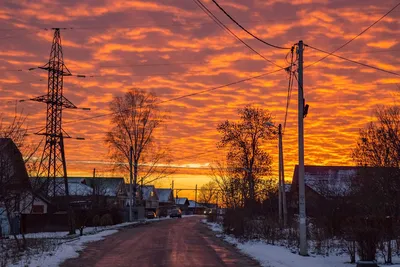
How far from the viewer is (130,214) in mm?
66875

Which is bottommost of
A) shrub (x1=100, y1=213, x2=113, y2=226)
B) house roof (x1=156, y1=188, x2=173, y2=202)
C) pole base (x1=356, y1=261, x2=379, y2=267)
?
shrub (x1=100, y1=213, x2=113, y2=226)

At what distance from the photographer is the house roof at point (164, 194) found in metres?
172

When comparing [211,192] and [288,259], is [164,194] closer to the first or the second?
[211,192]

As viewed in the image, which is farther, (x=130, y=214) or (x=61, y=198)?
(x=130, y=214)

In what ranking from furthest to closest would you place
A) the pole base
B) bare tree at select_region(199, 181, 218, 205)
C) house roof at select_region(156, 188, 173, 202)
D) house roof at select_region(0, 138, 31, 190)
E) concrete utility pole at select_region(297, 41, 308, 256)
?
house roof at select_region(156, 188, 173, 202) → bare tree at select_region(199, 181, 218, 205) → concrete utility pole at select_region(297, 41, 308, 256) → house roof at select_region(0, 138, 31, 190) → the pole base

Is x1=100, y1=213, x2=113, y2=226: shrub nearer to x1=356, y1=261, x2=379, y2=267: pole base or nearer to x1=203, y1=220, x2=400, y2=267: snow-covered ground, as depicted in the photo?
x1=203, y1=220, x2=400, y2=267: snow-covered ground

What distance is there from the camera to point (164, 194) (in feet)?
574

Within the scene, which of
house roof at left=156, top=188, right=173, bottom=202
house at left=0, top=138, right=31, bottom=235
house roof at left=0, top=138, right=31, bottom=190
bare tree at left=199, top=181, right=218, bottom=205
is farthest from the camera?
house roof at left=156, top=188, right=173, bottom=202

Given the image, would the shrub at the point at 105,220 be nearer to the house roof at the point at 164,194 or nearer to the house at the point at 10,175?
the house at the point at 10,175

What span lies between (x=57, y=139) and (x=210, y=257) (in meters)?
24.1

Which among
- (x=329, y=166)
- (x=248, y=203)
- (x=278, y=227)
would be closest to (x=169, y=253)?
(x=278, y=227)

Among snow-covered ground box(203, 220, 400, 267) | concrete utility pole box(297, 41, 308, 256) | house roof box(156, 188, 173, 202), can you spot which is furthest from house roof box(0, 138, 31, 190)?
house roof box(156, 188, 173, 202)

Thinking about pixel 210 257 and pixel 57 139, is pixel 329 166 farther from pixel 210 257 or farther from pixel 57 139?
pixel 210 257

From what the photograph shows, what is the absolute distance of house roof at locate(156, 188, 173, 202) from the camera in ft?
564
